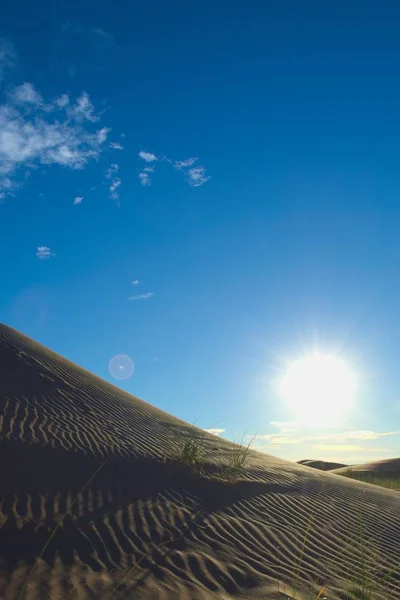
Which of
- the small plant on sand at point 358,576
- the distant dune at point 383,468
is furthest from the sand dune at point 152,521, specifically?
the distant dune at point 383,468

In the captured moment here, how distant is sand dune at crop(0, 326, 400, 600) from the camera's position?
12.4 feet

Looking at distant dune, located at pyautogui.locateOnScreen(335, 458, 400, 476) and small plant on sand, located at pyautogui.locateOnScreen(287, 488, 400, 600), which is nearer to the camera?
small plant on sand, located at pyautogui.locateOnScreen(287, 488, 400, 600)

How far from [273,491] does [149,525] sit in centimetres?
315

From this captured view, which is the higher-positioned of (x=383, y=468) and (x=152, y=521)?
(x=383, y=468)

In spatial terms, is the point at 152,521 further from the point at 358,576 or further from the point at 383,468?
the point at 383,468

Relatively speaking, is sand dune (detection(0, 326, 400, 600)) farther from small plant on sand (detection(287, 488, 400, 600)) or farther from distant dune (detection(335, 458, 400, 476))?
distant dune (detection(335, 458, 400, 476))

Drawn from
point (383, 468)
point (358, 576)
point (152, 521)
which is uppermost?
point (383, 468)

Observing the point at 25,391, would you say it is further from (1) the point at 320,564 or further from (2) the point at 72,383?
(1) the point at 320,564

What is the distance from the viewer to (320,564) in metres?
4.54

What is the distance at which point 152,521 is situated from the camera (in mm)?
5020

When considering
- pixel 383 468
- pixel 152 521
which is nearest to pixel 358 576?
pixel 152 521

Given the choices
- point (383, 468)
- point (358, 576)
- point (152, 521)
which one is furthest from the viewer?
point (383, 468)

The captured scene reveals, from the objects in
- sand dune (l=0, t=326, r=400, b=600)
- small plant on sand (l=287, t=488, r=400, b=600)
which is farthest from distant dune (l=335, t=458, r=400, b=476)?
small plant on sand (l=287, t=488, r=400, b=600)

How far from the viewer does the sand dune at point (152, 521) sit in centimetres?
379
